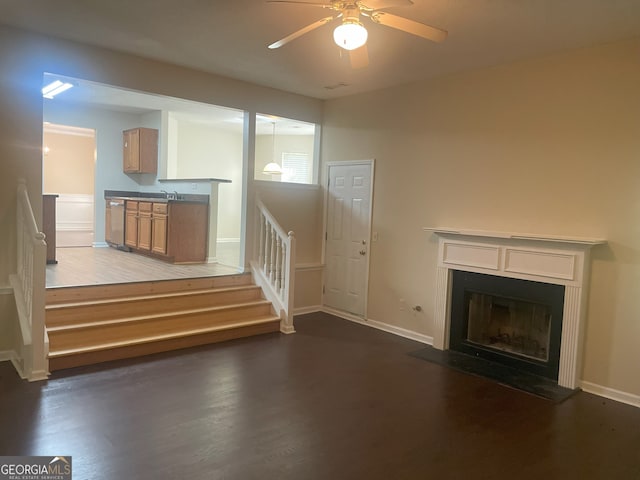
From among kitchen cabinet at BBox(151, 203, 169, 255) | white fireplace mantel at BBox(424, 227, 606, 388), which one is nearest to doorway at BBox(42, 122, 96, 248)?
kitchen cabinet at BBox(151, 203, 169, 255)

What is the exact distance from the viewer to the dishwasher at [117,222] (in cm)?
771

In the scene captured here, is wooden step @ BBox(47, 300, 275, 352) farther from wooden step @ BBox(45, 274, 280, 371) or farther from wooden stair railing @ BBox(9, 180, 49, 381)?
wooden stair railing @ BBox(9, 180, 49, 381)

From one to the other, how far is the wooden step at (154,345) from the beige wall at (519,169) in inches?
62.6

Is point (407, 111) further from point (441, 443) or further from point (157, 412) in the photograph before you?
point (157, 412)

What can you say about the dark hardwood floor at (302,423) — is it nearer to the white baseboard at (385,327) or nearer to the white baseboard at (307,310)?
the white baseboard at (385,327)

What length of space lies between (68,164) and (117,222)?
3389 millimetres

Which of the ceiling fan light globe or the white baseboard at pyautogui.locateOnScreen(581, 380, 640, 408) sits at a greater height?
the ceiling fan light globe

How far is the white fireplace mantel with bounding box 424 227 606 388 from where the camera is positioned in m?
3.95

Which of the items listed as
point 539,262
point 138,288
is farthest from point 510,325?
point 138,288

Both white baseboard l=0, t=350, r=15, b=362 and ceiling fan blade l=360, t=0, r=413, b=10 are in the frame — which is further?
white baseboard l=0, t=350, r=15, b=362

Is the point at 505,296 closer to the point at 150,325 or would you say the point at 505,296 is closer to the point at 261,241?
the point at 261,241

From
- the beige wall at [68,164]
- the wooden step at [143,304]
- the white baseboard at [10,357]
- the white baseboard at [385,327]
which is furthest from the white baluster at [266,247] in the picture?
the beige wall at [68,164]

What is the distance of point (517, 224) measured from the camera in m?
4.44

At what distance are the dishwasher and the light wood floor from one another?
409 mm
